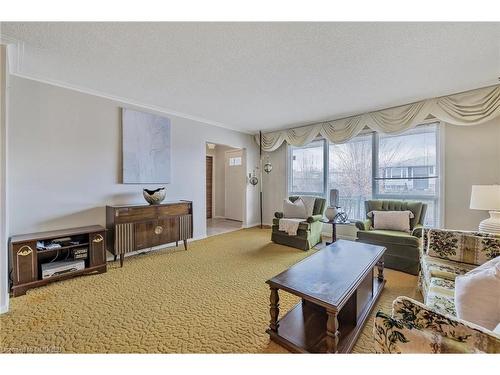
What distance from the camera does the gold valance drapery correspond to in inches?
109

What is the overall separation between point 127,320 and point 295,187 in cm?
406

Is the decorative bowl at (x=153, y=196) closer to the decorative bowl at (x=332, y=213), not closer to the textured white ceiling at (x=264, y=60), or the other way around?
the textured white ceiling at (x=264, y=60)

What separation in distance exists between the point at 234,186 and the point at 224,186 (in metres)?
0.48

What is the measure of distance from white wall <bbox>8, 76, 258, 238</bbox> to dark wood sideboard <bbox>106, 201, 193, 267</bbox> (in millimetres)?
390

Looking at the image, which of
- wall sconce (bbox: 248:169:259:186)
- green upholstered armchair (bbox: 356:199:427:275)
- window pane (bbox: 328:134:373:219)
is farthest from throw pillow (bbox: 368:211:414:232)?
wall sconce (bbox: 248:169:259:186)

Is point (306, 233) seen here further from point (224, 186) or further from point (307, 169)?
point (224, 186)

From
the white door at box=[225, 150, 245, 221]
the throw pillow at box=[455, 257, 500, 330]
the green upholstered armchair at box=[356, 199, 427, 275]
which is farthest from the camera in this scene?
the white door at box=[225, 150, 245, 221]

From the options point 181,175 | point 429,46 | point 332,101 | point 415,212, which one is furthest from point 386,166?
point 181,175

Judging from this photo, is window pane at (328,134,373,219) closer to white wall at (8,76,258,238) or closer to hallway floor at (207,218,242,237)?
hallway floor at (207,218,242,237)

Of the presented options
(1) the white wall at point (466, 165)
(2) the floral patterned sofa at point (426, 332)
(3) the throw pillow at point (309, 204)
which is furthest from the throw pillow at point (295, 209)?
(2) the floral patterned sofa at point (426, 332)

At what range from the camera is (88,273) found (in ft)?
8.52

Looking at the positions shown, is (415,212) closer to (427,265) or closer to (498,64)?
(427,265)

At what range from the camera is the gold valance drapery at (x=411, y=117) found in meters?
2.76
